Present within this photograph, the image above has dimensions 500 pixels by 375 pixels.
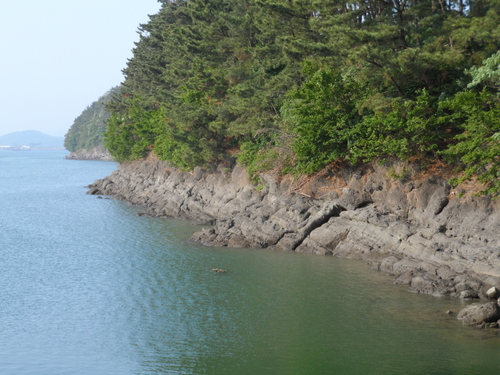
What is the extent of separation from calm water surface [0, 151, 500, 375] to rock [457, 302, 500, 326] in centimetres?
38

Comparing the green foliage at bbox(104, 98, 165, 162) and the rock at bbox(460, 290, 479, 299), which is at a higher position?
the green foliage at bbox(104, 98, 165, 162)

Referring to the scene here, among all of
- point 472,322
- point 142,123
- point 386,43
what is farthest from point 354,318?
point 142,123

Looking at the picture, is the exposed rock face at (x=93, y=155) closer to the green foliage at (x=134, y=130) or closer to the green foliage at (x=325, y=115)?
the green foliage at (x=134, y=130)

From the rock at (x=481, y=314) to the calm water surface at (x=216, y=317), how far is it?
0.38m

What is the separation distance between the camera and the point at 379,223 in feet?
84.9

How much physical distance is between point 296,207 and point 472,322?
45.4 ft

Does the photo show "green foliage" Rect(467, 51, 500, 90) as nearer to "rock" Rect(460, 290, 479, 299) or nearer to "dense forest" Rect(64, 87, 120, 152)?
Answer: "rock" Rect(460, 290, 479, 299)

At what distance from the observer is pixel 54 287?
23.6 meters

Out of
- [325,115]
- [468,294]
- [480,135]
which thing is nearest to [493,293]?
[468,294]

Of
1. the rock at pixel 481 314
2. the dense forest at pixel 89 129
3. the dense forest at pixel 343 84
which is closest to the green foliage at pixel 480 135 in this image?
the dense forest at pixel 343 84

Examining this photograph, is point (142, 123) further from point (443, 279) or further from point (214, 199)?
point (443, 279)

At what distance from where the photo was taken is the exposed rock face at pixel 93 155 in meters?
153

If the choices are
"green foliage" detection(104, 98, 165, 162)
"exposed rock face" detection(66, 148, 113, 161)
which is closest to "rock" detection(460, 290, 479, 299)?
"green foliage" detection(104, 98, 165, 162)

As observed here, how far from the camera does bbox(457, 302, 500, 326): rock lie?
1714 centimetres
